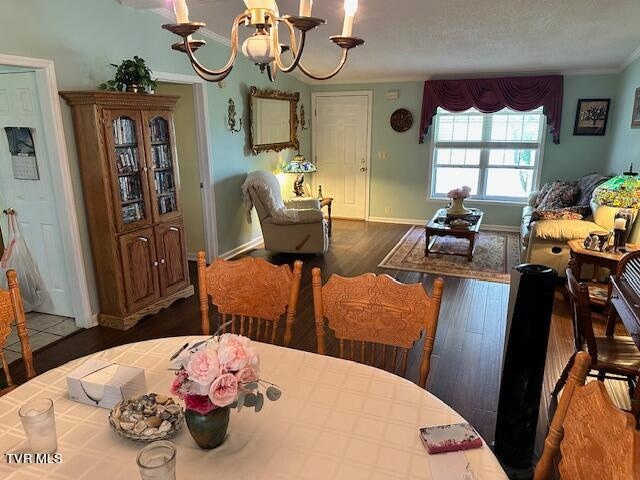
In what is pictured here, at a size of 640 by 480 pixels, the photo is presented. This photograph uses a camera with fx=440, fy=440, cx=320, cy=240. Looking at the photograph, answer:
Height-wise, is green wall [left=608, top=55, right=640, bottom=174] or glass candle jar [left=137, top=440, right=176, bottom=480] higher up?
green wall [left=608, top=55, right=640, bottom=174]

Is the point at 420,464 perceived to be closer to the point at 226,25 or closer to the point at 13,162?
the point at 13,162

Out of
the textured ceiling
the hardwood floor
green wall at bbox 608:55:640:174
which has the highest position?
the textured ceiling

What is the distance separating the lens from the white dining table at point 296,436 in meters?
1.05

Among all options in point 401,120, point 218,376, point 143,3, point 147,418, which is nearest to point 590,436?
point 218,376

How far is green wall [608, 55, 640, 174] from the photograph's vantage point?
455cm

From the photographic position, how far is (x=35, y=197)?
10.8 feet

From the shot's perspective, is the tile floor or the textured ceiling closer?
the tile floor

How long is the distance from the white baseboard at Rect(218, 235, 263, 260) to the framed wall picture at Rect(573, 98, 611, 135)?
179 inches

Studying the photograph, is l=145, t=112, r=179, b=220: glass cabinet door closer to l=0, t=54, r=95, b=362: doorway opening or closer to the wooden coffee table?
l=0, t=54, r=95, b=362: doorway opening

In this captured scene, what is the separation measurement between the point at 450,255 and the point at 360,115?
2.90 m

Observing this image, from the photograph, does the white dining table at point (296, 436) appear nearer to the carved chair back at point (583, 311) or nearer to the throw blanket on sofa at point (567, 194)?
the carved chair back at point (583, 311)

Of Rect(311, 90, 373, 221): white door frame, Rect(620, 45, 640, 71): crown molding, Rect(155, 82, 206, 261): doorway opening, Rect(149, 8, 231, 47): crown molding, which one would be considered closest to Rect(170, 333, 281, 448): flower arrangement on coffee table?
Rect(149, 8, 231, 47): crown molding

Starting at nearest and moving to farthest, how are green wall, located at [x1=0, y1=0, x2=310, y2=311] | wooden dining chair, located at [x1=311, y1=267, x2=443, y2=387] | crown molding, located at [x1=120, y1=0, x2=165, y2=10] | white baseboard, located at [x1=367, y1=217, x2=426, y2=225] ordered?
wooden dining chair, located at [x1=311, y1=267, x2=443, y2=387] < green wall, located at [x1=0, y1=0, x2=310, y2=311] < crown molding, located at [x1=120, y1=0, x2=165, y2=10] < white baseboard, located at [x1=367, y1=217, x2=426, y2=225]

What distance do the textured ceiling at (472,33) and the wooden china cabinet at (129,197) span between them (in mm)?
1026
